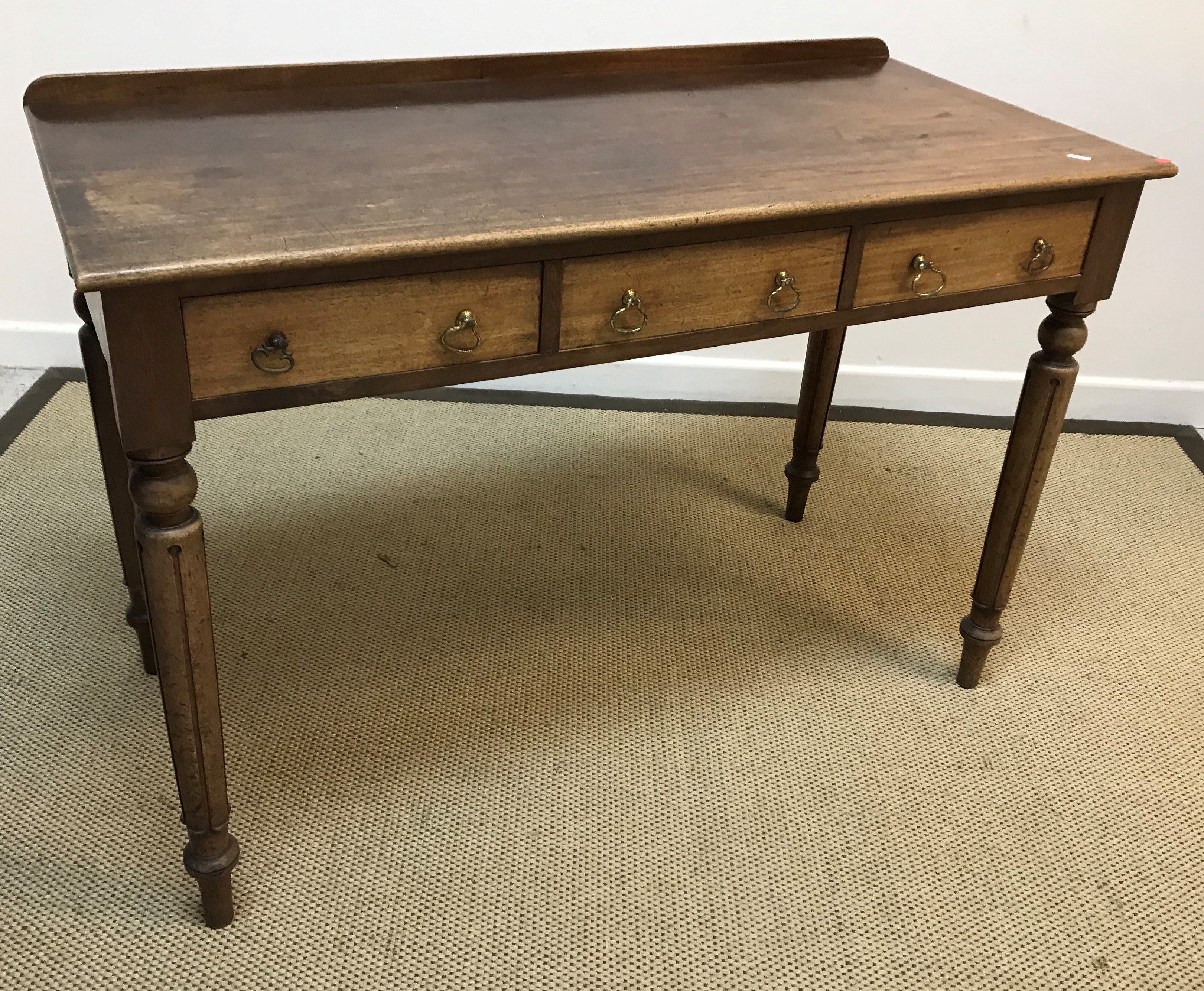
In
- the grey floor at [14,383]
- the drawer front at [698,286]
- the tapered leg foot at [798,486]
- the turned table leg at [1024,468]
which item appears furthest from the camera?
the grey floor at [14,383]

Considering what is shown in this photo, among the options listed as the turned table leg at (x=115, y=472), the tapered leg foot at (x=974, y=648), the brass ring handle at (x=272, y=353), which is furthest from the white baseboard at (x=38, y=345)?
the tapered leg foot at (x=974, y=648)

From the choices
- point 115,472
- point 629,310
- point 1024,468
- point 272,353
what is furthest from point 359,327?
point 1024,468

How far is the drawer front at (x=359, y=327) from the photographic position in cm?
108

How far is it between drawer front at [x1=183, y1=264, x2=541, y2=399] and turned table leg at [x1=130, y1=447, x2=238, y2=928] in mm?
102

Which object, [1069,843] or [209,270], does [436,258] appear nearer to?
[209,270]

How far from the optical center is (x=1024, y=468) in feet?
5.42

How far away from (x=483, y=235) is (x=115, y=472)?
0.74 metres

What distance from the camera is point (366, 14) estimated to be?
7.28 ft

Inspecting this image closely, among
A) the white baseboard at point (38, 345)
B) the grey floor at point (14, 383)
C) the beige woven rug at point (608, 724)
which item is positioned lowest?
the grey floor at point (14, 383)

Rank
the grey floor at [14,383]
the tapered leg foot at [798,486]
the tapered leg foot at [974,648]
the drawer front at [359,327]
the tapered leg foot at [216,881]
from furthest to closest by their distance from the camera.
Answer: the grey floor at [14,383] → the tapered leg foot at [798,486] → the tapered leg foot at [974,648] → the tapered leg foot at [216,881] → the drawer front at [359,327]

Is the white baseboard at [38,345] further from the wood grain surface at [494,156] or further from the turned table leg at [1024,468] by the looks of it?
the turned table leg at [1024,468]

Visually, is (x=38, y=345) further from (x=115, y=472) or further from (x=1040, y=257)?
(x=1040, y=257)

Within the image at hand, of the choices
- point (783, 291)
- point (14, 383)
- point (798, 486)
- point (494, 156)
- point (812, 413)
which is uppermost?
point (494, 156)

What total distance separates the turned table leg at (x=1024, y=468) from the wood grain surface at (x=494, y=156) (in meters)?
0.23
